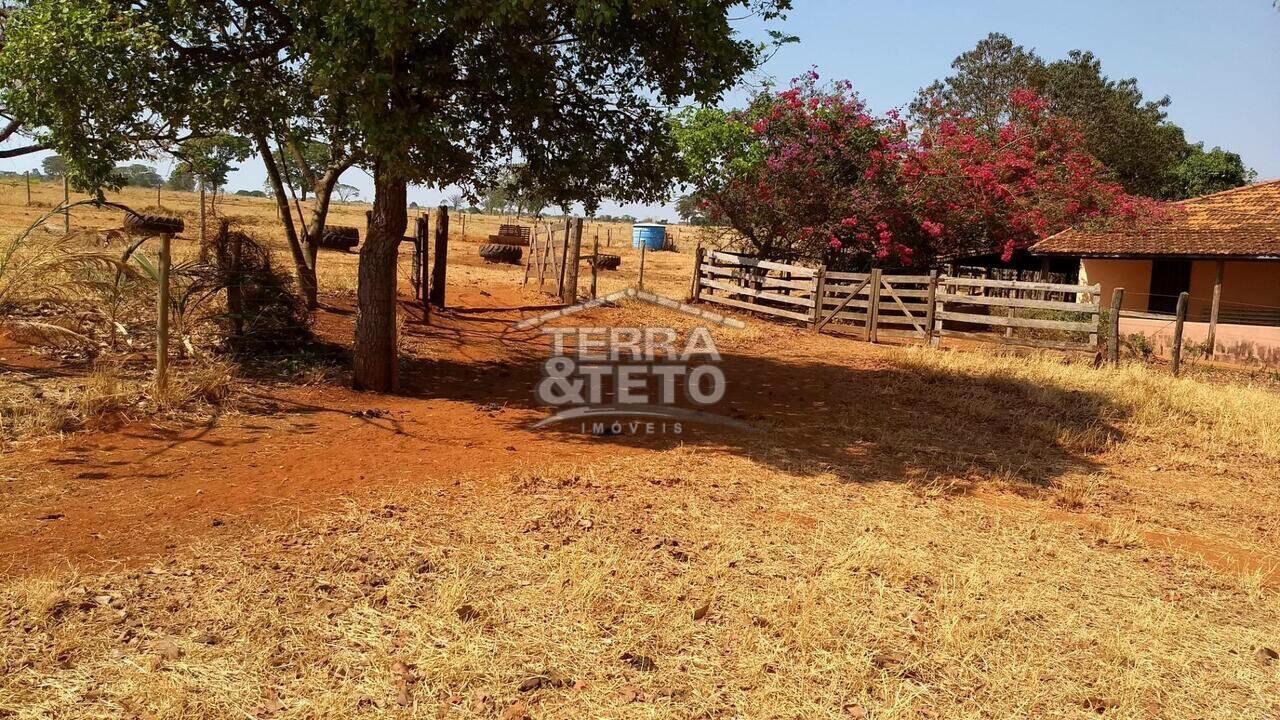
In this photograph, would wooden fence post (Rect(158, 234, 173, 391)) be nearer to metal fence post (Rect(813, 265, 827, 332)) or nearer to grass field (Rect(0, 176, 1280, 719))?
grass field (Rect(0, 176, 1280, 719))

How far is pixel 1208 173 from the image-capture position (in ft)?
99.9

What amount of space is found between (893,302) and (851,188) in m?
2.76

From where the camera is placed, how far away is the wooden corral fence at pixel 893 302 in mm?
14766

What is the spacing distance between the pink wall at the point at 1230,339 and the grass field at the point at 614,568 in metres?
10.9

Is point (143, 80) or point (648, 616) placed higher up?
point (143, 80)

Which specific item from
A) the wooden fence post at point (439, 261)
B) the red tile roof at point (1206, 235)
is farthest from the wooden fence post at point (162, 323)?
the red tile roof at point (1206, 235)

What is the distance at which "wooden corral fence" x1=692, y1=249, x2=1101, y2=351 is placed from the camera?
14.8m

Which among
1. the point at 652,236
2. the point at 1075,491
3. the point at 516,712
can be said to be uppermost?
the point at 652,236

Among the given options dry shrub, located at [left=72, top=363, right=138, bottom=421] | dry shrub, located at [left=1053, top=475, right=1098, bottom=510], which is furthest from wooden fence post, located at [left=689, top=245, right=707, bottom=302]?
dry shrub, located at [left=72, top=363, right=138, bottom=421]

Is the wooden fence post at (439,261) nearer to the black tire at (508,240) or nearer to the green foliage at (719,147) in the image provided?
the green foliage at (719,147)

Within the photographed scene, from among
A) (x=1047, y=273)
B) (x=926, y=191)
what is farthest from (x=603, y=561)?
(x=1047, y=273)

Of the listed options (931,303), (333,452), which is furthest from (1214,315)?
(333,452)

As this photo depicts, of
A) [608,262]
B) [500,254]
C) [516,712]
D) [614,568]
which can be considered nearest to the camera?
[516,712]

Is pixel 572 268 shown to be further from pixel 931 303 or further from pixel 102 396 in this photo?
pixel 102 396
